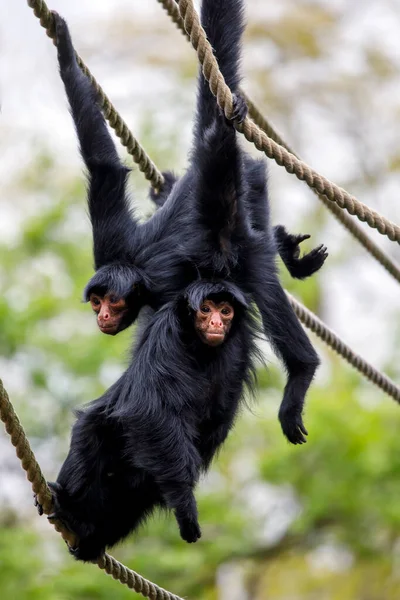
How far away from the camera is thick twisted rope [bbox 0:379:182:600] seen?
5.07 metres

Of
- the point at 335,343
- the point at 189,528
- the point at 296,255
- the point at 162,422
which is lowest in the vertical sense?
the point at 189,528

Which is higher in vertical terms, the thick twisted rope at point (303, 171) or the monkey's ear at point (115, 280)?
the thick twisted rope at point (303, 171)

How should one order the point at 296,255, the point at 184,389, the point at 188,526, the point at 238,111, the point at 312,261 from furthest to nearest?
the point at 296,255
the point at 312,261
the point at 184,389
the point at 188,526
the point at 238,111

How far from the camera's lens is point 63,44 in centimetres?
593

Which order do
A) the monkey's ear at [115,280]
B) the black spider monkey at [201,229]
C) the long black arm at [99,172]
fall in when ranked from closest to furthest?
1. the black spider monkey at [201,229]
2. the monkey's ear at [115,280]
3. the long black arm at [99,172]

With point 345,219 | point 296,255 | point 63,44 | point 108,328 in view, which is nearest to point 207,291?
point 108,328

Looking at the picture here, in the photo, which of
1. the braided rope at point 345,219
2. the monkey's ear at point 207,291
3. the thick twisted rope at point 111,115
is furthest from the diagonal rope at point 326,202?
the monkey's ear at point 207,291

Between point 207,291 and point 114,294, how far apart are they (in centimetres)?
61

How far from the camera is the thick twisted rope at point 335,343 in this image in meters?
6.85

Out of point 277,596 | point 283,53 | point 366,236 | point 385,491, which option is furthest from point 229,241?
point 283,53

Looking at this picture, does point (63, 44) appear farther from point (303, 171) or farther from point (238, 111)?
point (303, 171)

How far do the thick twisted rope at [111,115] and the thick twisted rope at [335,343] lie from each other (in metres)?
1.42

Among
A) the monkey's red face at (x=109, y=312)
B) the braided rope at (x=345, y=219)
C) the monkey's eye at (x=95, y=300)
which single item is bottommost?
the monkey's red face at (x=109, y=312)

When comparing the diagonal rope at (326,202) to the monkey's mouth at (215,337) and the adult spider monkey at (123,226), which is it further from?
the monkey's mouth at (215,337)
